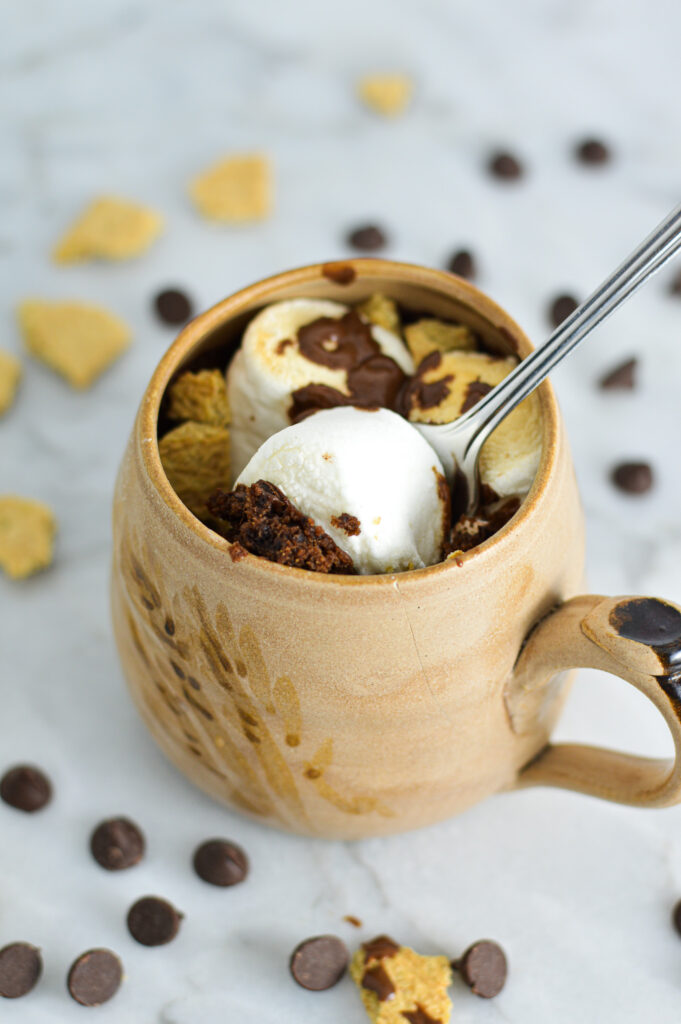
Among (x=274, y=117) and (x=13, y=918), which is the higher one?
(x=274, y=117)

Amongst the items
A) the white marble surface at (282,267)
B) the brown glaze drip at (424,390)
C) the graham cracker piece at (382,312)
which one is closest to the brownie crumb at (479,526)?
the brown glaze drip at (424,390)

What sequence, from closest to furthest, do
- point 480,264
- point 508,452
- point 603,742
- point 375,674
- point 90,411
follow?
point 375,674 < point 508,452 < point 603,742 < point 90,411 < point 480,264

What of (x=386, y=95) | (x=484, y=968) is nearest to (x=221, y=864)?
(x=484, y=968)

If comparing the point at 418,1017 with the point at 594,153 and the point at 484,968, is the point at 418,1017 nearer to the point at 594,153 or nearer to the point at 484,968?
the point at 484,968

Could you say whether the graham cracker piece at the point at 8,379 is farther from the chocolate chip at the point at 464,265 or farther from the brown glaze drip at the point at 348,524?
the brown glaze drip at the point at 348,524

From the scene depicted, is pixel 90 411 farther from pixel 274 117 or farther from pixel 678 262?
pixel 678 262

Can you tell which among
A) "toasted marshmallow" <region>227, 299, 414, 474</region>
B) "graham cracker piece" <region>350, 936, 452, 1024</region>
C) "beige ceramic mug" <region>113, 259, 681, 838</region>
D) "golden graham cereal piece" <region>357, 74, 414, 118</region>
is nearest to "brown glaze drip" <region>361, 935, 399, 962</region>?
"graham cracker piece" <region>350, 936, 452, 1024</region>

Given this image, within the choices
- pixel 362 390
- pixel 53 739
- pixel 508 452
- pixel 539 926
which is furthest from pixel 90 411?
pixel 539 926
